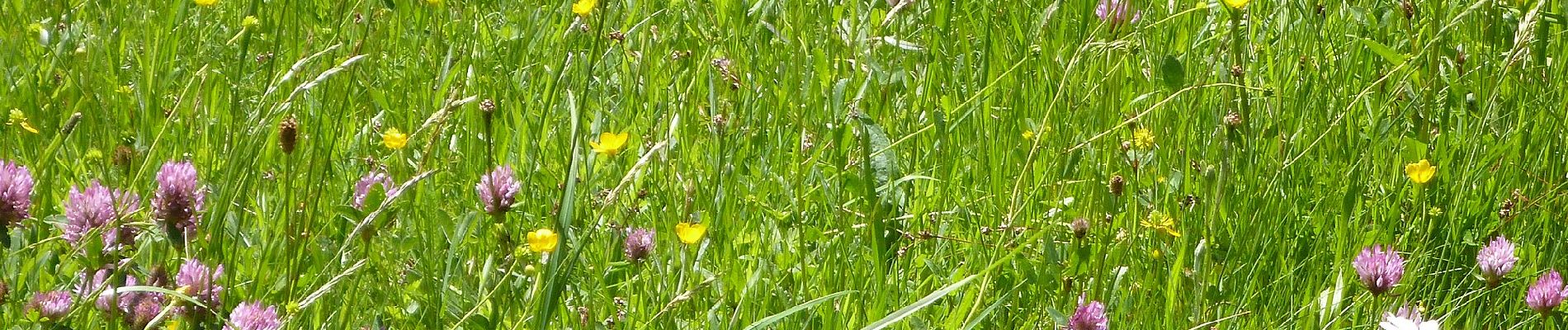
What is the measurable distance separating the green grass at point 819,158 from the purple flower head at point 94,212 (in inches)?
1.1

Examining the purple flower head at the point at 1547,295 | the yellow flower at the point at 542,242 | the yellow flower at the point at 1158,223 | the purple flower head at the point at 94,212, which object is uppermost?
the purple flower head at the point at 94,212

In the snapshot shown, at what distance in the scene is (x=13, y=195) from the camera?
1.22 m

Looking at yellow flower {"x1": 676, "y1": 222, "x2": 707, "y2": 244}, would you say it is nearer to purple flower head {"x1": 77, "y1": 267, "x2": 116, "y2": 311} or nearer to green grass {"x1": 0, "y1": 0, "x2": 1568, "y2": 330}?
green grass {"x1": 0, "y1": 0, "x2": 1568, "y2": 330}

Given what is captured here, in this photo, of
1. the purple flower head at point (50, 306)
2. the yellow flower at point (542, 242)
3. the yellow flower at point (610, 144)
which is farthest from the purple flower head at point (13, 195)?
the yellow flower at point (610, 144)

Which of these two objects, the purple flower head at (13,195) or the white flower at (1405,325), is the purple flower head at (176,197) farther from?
the white flower at (1405,325)

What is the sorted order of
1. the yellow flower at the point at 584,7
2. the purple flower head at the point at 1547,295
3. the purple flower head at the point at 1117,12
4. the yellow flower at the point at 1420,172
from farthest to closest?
1. the purple flower head at the point at 1117,12
2. the yellow flower at the point at 584,7
3. the yellow flower at the point at 1420,172
4. the purple flower head at the point at 1547,295

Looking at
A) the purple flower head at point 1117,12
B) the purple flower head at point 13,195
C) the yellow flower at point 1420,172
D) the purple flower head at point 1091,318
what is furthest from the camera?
the purple flower head at point 1117,12

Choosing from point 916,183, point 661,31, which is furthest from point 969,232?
point 661,31

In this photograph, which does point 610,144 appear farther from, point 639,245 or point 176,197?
point 176,197

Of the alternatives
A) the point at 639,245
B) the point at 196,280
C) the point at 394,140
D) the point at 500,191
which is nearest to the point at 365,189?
the point at 394,140

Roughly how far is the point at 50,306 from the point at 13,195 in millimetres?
108

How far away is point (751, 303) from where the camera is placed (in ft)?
5.20

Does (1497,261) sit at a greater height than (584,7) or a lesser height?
lesser

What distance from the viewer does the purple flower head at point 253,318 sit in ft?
4.18
